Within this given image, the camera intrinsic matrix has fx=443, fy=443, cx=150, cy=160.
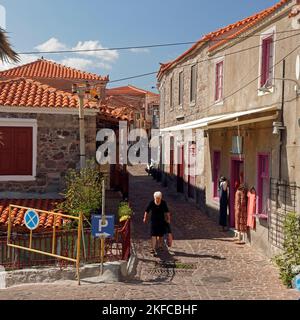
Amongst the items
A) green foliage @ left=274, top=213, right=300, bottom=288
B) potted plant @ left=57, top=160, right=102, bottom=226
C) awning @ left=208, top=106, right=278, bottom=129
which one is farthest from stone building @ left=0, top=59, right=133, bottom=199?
green foliage @ left=274, top=213, right=300, bottom=288

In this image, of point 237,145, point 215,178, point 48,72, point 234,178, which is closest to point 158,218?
point 237,145

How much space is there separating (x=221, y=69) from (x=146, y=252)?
304 inches

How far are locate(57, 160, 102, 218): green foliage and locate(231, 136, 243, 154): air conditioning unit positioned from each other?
4.41 meters

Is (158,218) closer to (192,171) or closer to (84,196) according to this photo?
(84,196)

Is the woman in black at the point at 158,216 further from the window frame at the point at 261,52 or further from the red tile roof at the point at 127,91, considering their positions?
the red tile roof at the point at 127,91

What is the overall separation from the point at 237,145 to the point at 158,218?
12.8 ft

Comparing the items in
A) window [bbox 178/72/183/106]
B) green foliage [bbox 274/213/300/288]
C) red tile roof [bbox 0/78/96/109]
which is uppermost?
window [bbox 178/72/183/106]

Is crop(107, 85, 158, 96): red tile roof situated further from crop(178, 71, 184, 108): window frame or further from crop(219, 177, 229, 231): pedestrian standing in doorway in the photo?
crop(219, 177, 229, 231): pedestrian standing in doorway

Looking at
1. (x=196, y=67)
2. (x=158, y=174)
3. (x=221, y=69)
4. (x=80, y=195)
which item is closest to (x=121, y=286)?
(x=80, y=195)

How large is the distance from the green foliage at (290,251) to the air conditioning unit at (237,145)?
175 inches

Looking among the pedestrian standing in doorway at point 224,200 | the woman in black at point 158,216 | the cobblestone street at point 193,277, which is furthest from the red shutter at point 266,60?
the cobblestone street at point 193,277

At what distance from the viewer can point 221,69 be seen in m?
16.1

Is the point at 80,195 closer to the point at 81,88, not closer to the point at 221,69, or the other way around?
the point at 81,88

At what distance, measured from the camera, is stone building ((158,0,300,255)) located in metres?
10.3
